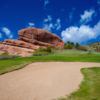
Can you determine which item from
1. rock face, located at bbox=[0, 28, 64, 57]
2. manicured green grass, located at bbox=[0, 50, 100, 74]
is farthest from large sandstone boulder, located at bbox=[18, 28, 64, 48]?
manicured green grass, located at bbox=[0, 50, 100, 74]

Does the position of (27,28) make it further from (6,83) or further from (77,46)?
(6,83)

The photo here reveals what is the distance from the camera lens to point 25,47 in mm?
80125

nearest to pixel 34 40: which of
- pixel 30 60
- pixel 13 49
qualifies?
pixel 13 49

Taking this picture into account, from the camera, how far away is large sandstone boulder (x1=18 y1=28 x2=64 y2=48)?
85.9m

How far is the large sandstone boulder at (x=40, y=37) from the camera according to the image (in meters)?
85.9

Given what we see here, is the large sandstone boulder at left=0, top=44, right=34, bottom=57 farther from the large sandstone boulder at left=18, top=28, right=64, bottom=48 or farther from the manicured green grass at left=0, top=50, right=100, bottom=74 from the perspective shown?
the manicured green grass at left=0, top=50, right=100, bottom=74

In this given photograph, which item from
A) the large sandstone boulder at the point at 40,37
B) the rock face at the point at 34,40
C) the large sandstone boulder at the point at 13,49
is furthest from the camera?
the large sandstone boulder at the point at 40,37

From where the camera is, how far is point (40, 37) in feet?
287

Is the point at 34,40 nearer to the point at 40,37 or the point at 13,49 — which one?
the point at 40,37

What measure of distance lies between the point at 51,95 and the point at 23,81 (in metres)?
4.32

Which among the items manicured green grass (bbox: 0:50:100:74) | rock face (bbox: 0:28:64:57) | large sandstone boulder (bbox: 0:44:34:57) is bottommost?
manicured green grass (bbox: 0:50:100:74)

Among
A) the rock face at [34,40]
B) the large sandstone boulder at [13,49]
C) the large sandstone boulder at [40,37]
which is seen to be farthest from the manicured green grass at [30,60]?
the large sandstone boulder at [40,37]

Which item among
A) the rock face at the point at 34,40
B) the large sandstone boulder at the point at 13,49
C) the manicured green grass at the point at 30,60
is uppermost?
the rock face at the point at 34,40

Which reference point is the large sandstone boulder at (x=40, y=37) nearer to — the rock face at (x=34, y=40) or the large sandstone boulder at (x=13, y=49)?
the rock face at (x=34, y=40)
